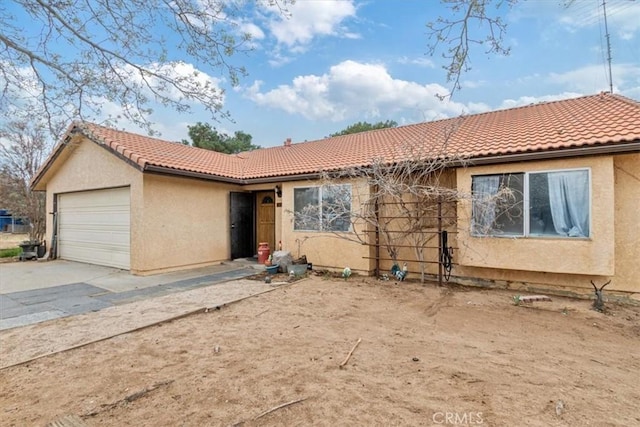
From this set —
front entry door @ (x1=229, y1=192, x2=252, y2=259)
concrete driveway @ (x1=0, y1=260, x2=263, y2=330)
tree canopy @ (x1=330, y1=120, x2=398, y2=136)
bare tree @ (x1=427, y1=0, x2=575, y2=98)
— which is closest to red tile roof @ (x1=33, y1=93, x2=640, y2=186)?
front entry door @ (x1=229, y1=192, x2=252, y2=259)

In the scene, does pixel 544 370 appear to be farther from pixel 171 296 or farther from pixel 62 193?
pixel 62 193

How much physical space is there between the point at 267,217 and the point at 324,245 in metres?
3.17

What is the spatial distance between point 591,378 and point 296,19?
218 inches

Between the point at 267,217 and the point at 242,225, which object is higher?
the point at 267,217

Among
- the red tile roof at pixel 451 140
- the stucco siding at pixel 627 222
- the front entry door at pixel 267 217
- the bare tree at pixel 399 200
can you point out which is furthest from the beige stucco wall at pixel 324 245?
the stucco siding at pixel 627 222

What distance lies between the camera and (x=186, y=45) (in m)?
4.14

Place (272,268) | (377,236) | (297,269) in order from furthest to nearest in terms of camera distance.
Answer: (272,268) → (297,269) → (377,236)

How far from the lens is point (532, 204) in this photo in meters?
7.29

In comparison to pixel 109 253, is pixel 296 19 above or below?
above

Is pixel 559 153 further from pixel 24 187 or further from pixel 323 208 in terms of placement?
pixel 24 187

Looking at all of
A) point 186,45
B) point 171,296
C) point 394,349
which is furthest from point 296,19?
point 171,296

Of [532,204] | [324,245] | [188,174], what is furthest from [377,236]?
[188,174]

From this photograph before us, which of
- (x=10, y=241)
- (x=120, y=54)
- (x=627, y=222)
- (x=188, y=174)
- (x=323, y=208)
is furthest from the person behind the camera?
(x=10, y=241)

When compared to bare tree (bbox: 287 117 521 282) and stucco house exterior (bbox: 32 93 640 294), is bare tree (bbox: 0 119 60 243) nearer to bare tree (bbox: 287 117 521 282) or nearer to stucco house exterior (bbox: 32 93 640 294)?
stucco house exterior (bbox: 32 93 640 294)
